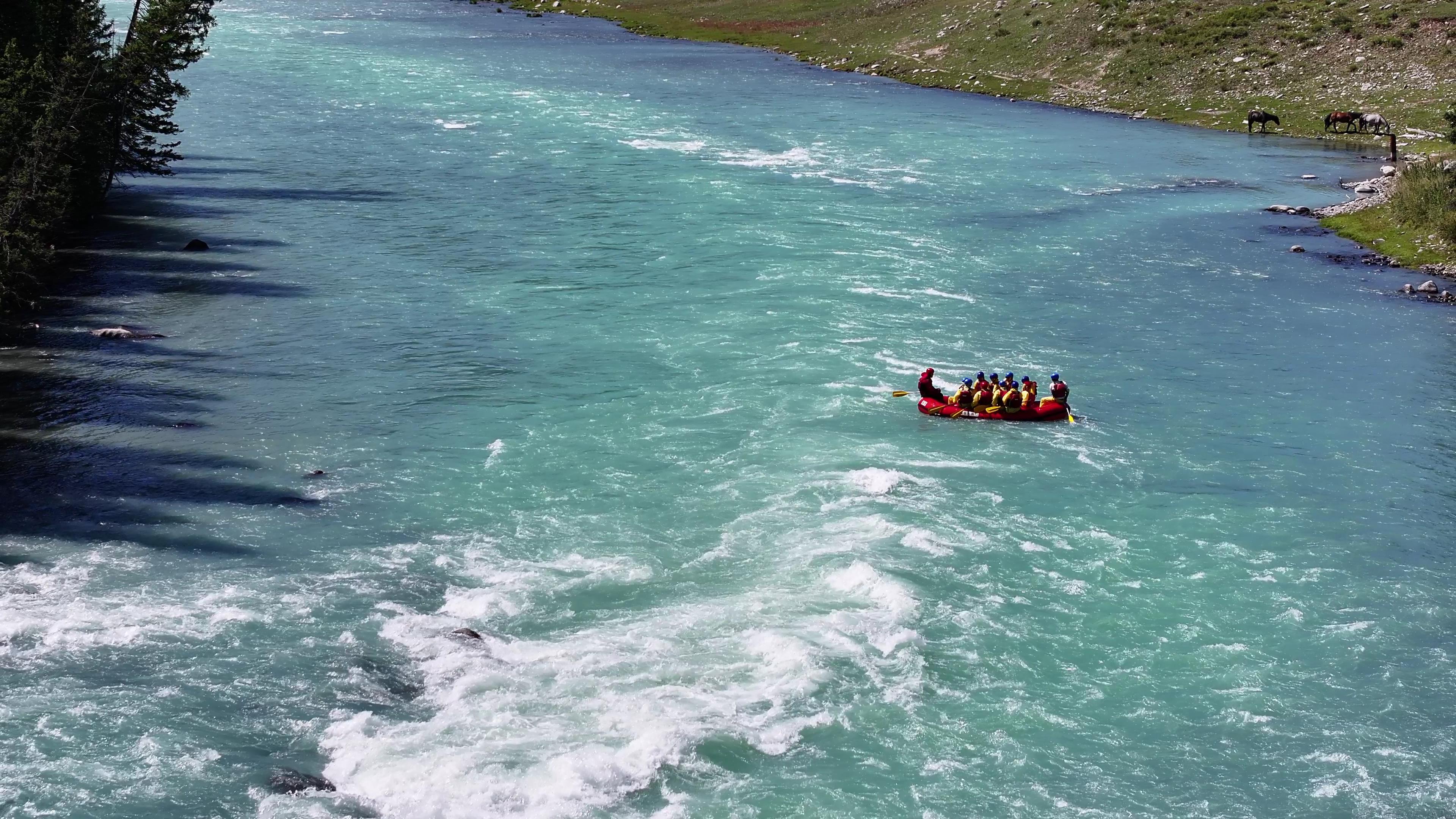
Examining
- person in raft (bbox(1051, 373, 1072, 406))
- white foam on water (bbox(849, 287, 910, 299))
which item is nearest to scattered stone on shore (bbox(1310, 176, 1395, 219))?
white foam on water (bbox(849, 287, 910, 299))

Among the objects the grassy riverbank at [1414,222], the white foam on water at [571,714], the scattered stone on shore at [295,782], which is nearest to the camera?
the scattered stone on shore at [295,782]

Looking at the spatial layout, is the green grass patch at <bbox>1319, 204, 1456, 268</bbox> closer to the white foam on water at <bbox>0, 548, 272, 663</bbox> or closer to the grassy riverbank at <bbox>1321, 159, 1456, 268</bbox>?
the grassy riverbank at <bbox>1321, 159, 1456, 268</bbox>

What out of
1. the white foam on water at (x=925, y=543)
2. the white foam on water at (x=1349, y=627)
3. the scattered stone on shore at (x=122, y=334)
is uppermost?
the scattered stone on shore at (x=122, y=334)

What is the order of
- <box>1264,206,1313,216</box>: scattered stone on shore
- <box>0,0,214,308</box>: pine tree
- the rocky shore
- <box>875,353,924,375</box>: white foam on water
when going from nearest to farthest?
<box>875,353,924,375</box>: white foam on water
<box>0,0,214,308</box>: pine tree
the rocky shore
<box>1264,206,1313,216</box>: scattered stone on shore

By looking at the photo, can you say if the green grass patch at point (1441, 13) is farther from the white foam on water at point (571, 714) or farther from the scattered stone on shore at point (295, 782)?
the scattered stone on shore at point (295, 782)

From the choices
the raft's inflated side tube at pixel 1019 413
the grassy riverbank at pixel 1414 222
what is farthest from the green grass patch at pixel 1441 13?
the raft's inflated side tube at pixel 1019 413

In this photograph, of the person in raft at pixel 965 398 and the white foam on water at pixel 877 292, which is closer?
the person in raft at pixel 965 398

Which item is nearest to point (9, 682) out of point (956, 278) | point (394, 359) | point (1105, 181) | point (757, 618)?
point (757, 618)

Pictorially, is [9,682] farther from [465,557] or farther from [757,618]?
[757,618]
